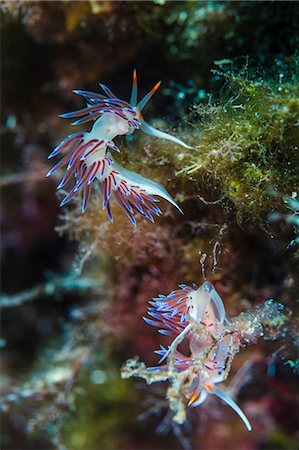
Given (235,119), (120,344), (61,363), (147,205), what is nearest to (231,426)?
(120,344)

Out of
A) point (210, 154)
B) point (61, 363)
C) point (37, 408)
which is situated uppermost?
point (210, 154)

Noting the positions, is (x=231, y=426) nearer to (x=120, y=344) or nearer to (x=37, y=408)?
(x=120, y=344)

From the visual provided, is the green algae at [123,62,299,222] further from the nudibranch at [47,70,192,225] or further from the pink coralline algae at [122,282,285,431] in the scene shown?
the pink coralline algae at [122,282,285,431]

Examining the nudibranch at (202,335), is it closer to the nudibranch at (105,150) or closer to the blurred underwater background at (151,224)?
the blurred underwater background at (151,224)

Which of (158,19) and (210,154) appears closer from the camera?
(210,154)

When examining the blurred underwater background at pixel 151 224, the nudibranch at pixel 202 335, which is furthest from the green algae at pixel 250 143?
the nudibranch at pixel 202 335
